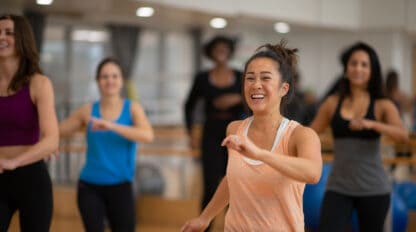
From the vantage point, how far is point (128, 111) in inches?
203

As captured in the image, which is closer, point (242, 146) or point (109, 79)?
point (242, 146)

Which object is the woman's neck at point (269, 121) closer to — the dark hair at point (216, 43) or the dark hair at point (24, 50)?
the dark hair at point (24, 50)

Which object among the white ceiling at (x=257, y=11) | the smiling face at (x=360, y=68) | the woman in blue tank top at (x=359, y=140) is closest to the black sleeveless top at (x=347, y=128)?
the woman in blue tank top at (x=359, y=140)

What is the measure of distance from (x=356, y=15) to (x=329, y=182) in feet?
21.8

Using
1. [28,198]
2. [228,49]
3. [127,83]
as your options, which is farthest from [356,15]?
[28,198]

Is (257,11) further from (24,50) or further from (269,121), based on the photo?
(269,121)

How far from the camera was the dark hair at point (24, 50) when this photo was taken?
3.85 metres

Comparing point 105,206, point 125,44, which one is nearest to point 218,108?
point 105,206

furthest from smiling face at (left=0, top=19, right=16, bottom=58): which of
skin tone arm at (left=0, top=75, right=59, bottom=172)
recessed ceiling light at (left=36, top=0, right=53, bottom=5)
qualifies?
recessed ceiling light at (left=36, top=0, right=53, bottom=5)

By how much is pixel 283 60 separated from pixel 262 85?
19cm

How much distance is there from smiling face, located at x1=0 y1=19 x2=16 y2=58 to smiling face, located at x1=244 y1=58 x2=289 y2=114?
4.49ft

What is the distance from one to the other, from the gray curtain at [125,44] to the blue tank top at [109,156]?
7157 mm

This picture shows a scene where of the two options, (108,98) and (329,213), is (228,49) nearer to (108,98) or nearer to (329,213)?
(108,98)

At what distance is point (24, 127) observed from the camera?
3.79m
